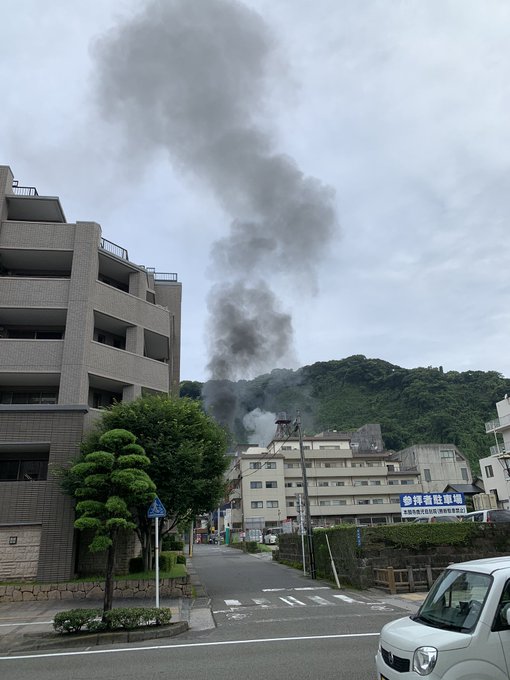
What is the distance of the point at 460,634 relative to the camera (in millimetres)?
4250

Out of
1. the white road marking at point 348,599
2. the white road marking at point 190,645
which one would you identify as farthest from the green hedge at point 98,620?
the white road marking at point 348,599

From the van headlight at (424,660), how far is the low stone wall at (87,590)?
1386 centimetres

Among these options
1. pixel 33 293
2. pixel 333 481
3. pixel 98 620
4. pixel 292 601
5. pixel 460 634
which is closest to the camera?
pixel 460 634

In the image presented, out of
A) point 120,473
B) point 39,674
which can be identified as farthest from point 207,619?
point 39,674

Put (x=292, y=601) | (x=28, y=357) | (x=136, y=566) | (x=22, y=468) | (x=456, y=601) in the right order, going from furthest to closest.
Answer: (x=28, y=357), (x=22, y=468), (x=136, y=566), (x=292, y=601), (x=456, y=601)

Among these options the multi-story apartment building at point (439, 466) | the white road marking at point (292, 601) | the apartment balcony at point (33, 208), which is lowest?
the white road marking at point (292, 601)

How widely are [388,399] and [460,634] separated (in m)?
93.8

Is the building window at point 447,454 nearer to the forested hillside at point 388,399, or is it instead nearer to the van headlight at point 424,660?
the forested hillside at point 388,399

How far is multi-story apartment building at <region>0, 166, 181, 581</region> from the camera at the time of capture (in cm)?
1852

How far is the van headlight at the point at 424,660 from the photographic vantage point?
4.05m

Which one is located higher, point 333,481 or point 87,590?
point 333,481

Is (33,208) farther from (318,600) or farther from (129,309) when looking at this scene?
(318,600)

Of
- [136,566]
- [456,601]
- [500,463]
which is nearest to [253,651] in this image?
[456,601]

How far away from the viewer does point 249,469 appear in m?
63.0
